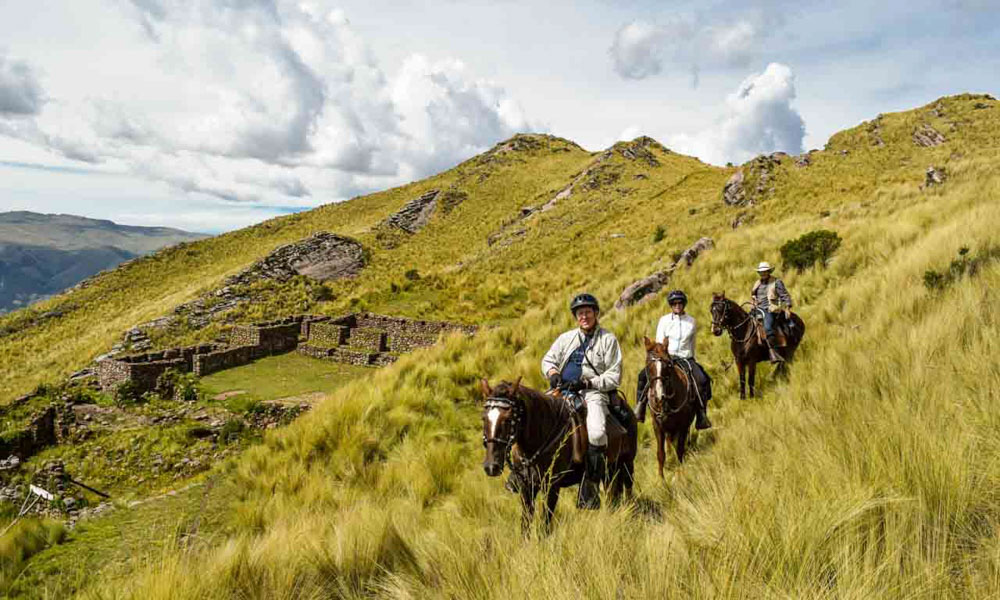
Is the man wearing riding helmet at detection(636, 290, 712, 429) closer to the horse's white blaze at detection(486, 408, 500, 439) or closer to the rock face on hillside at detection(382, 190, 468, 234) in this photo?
the horse's white blaze at detection(486, 408, 500, 439)

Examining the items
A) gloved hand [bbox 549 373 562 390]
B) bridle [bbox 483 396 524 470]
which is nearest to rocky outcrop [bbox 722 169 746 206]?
gloved hand [bbox 549 373 562 390]

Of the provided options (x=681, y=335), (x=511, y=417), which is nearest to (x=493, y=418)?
(x=511, y=417)

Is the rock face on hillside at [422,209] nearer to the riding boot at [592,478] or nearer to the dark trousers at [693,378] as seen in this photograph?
the dark trousers at [693,378]

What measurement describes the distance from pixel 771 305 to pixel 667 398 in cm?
458

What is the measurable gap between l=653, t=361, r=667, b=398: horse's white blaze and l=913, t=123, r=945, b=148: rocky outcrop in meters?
47.9

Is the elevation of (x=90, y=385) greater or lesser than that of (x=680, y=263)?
lesser

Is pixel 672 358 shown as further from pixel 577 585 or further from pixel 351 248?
pixel 351 248

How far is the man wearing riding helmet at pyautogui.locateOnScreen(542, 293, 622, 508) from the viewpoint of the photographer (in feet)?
16.3

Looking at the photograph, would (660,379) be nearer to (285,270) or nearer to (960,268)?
(960,268)

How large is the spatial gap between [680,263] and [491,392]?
18.3 meters

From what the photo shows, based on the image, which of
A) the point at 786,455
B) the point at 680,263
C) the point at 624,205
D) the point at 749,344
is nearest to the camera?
the point at 786,455

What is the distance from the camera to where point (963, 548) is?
244cm

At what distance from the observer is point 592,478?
5.06 m

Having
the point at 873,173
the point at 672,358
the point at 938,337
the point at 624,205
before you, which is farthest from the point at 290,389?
the point at 873,173
